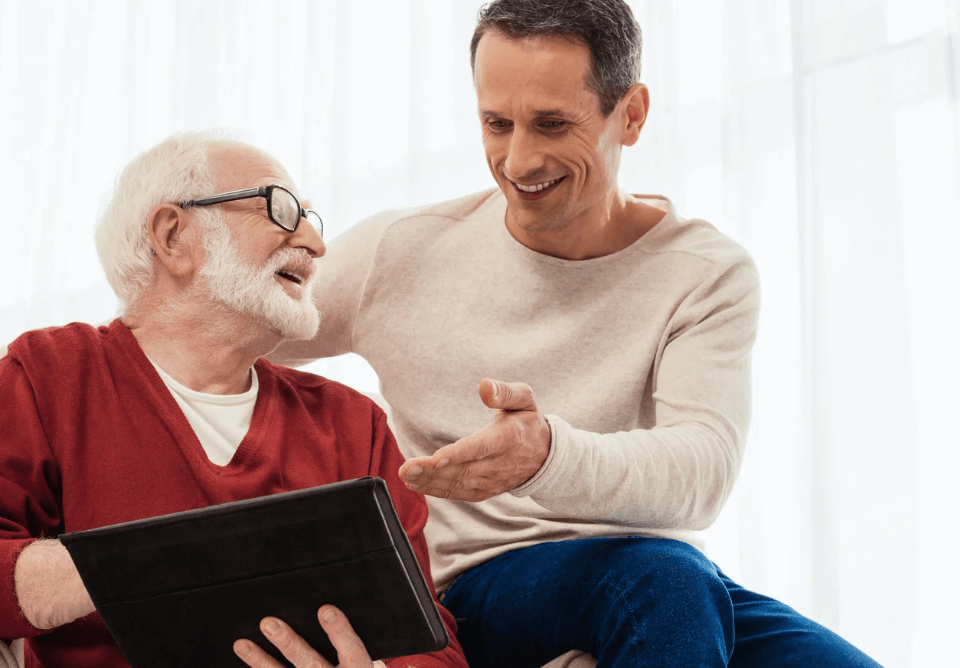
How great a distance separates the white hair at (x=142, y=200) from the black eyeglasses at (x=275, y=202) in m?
0.02

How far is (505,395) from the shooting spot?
4.02ft

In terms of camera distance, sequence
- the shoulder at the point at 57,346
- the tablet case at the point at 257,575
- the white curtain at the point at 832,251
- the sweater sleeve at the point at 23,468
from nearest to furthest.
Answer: the tablet case at the point at 257,575
the sweater sleeve at the point at 23,468
the shoulder at the point at 57,346
the white curtain at the point at 832,251

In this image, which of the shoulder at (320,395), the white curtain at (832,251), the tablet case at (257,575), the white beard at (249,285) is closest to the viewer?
the tablet case at (257,575)

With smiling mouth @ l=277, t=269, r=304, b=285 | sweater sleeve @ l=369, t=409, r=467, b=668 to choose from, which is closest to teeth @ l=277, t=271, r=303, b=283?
smiling mouth @ l=277, t=269, r=304, b=285

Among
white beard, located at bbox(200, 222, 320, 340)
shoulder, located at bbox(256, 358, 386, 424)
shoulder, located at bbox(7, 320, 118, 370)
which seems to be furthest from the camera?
shoulder, located at bbox(256, 358, 386, 424)

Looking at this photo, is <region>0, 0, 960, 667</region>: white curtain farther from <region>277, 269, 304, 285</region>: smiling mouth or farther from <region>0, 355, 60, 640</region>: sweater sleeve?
<region>0, 355, 60, 640</region>: sweater sleeve

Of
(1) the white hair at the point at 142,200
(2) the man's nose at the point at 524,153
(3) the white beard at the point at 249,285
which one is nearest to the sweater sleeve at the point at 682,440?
(2) the man's nose at the point at 524,153

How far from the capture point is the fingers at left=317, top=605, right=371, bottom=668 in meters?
1.08

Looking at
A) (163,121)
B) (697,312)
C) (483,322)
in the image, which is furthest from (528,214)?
(163,121)

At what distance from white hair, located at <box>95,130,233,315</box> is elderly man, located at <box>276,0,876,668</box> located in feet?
1.25

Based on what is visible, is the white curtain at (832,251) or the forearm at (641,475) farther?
the white curtain at (832,251)

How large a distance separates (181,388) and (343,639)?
1.85ft

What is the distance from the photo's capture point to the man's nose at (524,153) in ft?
5.57

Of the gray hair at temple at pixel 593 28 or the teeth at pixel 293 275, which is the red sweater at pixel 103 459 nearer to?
the teeth at pixel 293 275
